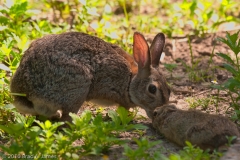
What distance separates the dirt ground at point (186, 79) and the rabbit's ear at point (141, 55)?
0.50 m

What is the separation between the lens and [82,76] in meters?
6.06

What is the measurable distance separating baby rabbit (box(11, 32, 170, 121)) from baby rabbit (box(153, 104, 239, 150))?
52 cm

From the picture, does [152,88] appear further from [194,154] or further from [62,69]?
[194,154]

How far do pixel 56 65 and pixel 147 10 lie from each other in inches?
Result: 177

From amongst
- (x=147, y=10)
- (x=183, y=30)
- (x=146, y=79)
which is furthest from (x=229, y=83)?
(x=147, y=10)

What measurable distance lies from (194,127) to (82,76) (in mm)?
1422

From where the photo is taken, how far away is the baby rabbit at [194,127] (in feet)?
16.8

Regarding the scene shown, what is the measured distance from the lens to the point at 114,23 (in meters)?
9.10

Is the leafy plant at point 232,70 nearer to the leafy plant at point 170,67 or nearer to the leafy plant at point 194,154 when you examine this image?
the leafy plant at point 194,154

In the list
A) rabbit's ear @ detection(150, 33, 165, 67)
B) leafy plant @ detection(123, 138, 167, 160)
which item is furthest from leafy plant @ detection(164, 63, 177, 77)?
leafy plant @ detection(123, 138, 167, 160)

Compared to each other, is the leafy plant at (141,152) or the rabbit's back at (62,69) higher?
the rabbit's back at (62,69)

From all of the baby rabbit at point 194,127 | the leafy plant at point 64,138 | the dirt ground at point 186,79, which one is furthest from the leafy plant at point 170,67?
the leafy plant at point 64,138

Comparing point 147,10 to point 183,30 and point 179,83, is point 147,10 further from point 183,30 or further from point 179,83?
point 179,83

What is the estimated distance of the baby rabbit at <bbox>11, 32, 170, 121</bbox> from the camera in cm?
593
